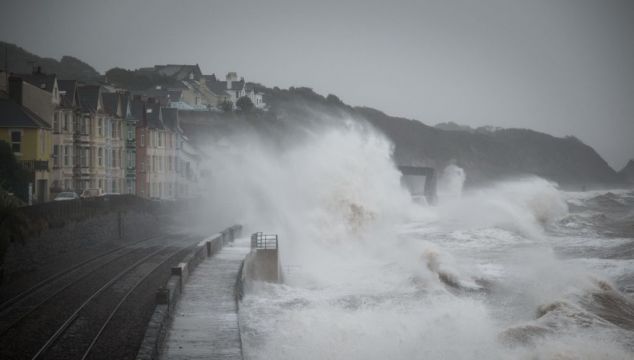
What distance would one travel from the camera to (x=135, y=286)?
23.7m

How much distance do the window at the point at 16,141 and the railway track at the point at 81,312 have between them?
584 inches

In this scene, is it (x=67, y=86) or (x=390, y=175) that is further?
(x=390, y=175)

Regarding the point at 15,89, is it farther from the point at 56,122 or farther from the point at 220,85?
the point at 220,85

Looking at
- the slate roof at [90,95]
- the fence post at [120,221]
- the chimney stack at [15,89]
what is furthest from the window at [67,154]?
the fence post at [120,221]

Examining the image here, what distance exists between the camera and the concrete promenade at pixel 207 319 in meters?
15.5

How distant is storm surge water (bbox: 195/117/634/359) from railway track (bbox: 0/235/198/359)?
129 inches

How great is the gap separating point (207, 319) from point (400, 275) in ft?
45.4

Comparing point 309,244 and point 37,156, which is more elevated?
point 37,156

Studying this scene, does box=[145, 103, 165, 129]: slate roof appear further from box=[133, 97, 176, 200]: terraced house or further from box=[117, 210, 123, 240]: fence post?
box=[117, 210, 123, 240]: fence post

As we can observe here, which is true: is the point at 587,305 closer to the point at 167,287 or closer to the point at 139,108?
the point at 167,287

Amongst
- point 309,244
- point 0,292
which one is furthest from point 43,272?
point 309,244

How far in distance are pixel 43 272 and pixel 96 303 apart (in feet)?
21.4

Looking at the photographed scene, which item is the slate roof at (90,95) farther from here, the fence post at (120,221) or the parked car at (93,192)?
the fence post at (120,221)

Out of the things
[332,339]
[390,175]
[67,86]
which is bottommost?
[332,339]
